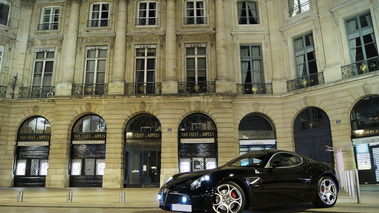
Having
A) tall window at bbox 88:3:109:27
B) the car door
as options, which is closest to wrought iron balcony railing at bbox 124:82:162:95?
tall window at bbox 88:3:109:27

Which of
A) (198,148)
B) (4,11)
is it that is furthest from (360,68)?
(4,11)

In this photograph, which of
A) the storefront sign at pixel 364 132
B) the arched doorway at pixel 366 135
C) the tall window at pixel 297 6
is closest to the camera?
the storefront sign at pixel 364 132

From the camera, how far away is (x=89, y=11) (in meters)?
21.1

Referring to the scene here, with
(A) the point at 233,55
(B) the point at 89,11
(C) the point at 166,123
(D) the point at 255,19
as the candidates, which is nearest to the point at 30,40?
(B) the point at 89,11

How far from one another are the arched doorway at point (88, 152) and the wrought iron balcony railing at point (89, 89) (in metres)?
1.63

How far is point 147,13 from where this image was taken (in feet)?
68.1

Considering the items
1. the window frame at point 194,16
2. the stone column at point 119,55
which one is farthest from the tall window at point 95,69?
the window frame at point 194,16

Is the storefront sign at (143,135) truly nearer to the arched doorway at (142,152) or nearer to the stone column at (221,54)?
the arched doorway at (142,152)

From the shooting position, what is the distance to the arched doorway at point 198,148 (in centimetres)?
1822

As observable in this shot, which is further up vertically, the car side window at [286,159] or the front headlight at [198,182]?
the car side window at [286,159]

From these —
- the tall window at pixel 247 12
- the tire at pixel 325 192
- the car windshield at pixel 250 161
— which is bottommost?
the tire at pixel 325 192

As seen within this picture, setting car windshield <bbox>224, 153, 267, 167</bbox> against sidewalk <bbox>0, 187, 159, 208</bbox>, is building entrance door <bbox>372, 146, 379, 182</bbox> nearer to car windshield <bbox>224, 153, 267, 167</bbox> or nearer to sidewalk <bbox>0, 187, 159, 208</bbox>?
sidewalk <bbox>0, 187, 159, 208</bbox>

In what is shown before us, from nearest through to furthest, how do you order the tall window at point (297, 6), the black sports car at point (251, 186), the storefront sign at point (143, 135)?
the black sports car at point (251, 186) → the storefront sign at point (143, 135) → the tall window at point (297, 6)

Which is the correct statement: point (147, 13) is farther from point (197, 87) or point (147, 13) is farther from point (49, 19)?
point (49, 19)
